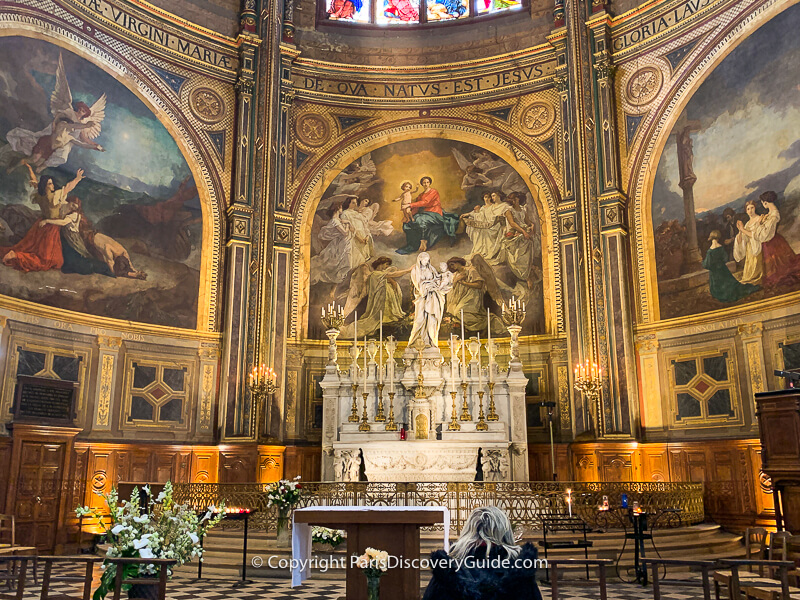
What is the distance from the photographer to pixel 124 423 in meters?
18.6

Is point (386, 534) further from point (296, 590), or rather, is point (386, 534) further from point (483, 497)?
point (483, 497)

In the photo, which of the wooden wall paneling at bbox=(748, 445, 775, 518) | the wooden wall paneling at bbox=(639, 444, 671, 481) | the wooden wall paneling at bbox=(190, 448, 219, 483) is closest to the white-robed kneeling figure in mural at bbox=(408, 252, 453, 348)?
the wooden wall paneling at bbox=(639, 444, 671, 481)

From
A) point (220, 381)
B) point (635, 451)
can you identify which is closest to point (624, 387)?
point (635, 451)

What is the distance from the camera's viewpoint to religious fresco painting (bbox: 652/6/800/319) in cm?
1697

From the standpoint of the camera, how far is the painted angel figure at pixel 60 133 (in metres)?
17.4

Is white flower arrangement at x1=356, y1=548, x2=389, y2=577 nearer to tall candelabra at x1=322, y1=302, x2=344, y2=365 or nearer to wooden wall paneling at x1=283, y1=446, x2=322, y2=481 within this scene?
tall candelabra at x1=322, y1=302, x2=344, y2=365

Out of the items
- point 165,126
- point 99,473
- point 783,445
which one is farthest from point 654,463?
point 165,126

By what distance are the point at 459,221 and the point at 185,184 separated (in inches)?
319

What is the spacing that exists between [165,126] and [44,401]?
847 cm

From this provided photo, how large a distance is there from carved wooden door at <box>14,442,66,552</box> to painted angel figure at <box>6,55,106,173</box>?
6530 mm

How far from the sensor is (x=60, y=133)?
1833cm

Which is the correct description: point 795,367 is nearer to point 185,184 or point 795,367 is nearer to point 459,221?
point 459,221

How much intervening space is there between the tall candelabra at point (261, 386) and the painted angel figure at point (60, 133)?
7.13m

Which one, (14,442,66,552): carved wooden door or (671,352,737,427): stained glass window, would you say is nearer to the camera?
(14,442,66,552): carved wooden door
